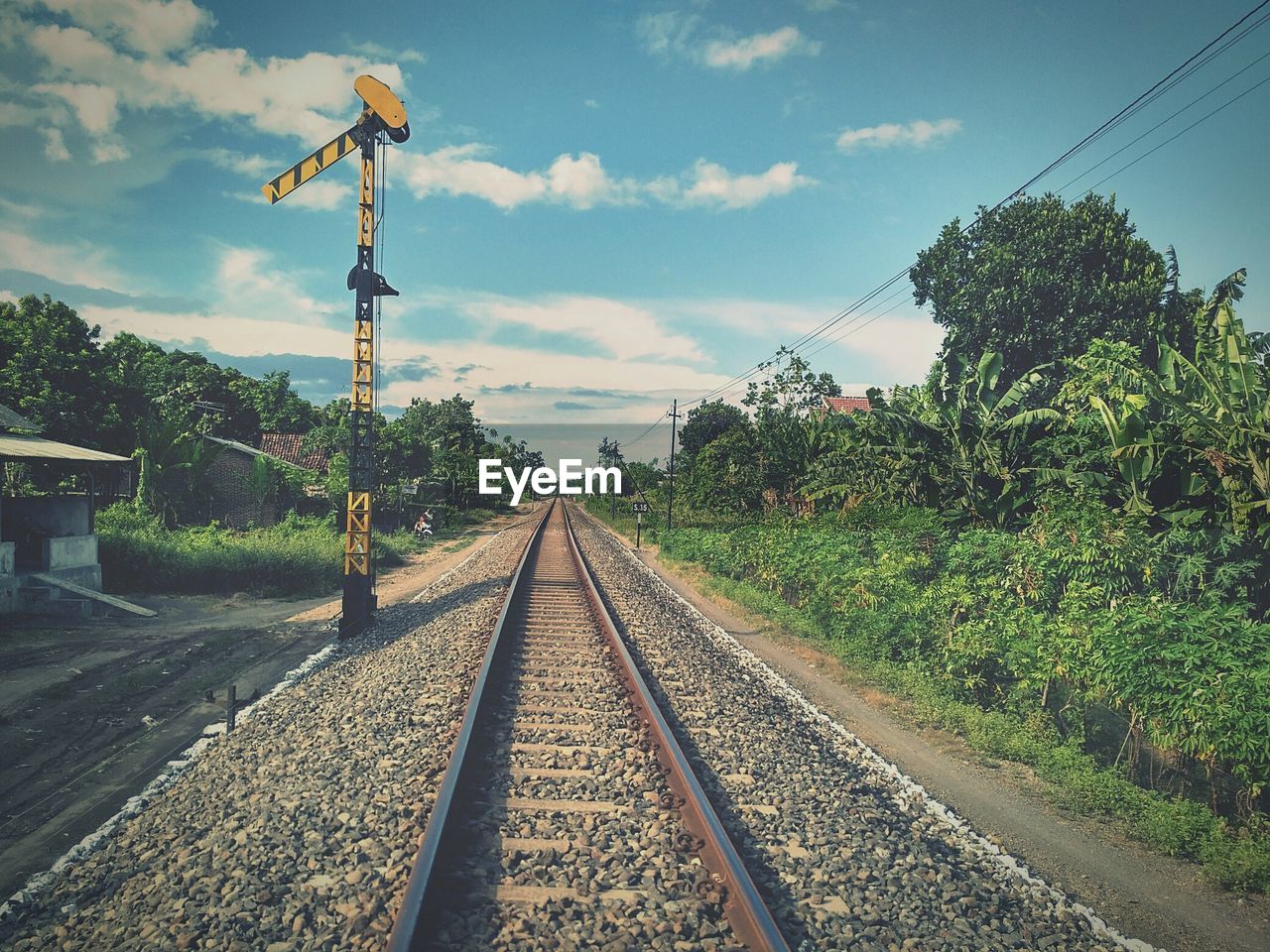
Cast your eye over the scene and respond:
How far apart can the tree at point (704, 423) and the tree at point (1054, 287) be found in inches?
681

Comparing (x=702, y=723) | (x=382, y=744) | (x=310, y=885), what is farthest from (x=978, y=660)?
(x=310, y=885)

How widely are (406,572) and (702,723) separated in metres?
16.3

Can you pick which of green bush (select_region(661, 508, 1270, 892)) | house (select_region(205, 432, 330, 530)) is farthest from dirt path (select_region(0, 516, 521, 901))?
house (select_region(205, 432, 330, 530))

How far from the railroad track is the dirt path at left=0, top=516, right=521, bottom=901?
270cm

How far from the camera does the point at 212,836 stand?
4.84 m

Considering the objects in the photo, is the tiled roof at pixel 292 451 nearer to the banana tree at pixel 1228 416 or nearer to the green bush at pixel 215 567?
the green bush at pixel 215 567

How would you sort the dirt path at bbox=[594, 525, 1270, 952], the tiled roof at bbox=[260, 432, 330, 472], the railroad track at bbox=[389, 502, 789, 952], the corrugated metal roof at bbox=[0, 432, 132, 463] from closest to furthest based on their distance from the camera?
the railroad track at bbox=[389, 502, 789, 952]
the dirt path at bbox=[594, 525, 1270, 952]
the corrugated metal roof at bbox=[0, 432, 132, 463]
the tiled roof at bbox=[260, 432, 330, 472]

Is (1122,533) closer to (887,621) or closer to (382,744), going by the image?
(887,621)

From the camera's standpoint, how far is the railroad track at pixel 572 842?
3.87 metres

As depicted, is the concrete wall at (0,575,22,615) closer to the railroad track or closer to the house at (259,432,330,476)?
the railroad track

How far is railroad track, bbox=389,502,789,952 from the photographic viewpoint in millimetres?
3873

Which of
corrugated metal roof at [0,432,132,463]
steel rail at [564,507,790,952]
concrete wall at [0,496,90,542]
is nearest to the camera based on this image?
steel rail at [564,507,790,952]

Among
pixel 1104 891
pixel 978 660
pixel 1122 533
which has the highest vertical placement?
pixel 1122 533

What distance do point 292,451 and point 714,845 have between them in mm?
45630
